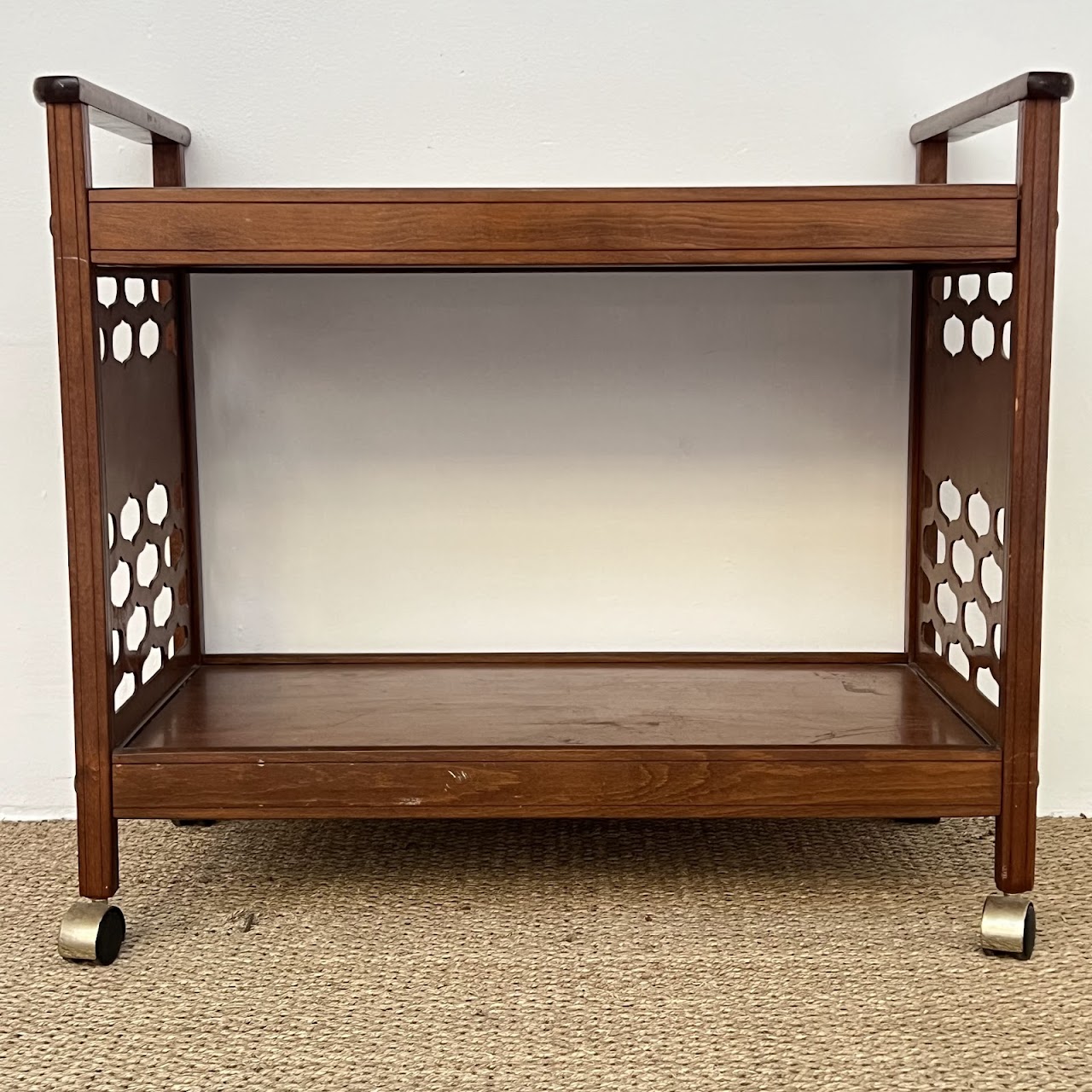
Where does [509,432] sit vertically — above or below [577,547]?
above

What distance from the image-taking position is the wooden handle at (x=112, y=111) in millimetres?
1163

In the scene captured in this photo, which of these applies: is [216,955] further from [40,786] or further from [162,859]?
[40,786]

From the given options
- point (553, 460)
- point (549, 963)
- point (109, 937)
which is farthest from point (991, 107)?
point (109, 937)

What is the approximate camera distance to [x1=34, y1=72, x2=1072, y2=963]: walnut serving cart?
3.89ft

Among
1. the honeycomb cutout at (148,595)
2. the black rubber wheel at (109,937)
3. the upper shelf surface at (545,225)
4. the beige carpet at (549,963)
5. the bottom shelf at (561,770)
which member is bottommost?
the beige carpet at (549,963)

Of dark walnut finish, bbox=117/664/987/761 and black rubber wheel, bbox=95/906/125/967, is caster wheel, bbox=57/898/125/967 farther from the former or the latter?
dark walnut finish, bbox=117/664/987/761

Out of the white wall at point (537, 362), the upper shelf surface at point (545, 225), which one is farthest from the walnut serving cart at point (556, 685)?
the white wall at point (537, 362)

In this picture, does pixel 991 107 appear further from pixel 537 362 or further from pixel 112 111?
pixel 112 111

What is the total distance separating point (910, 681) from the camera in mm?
1550

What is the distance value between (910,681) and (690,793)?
396 mm

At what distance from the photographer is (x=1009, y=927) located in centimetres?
125

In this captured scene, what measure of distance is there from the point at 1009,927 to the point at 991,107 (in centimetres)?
76

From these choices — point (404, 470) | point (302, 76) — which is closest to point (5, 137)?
point (302, 76)

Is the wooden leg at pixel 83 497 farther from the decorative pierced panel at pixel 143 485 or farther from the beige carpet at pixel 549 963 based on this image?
the beige carpet at pixel 549 963
